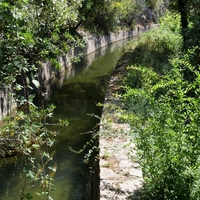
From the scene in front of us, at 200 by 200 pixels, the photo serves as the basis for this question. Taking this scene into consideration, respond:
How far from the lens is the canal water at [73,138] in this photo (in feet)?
17.5

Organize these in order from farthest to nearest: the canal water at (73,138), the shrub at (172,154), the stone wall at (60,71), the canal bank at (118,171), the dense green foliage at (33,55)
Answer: the stone wall at (60,71) → the canal water at (73,138) → the canal bank at (118,171) → the shrub at (172,154) → the dense green foliage at (33,55)

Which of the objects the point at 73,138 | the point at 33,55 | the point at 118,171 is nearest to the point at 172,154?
the point at 118,171

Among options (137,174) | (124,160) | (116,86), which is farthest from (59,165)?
(116,86)

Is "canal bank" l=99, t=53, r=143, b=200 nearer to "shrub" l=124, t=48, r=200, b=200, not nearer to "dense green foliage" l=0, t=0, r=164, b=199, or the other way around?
"shrub" l=124, t=48, r=200, b=200

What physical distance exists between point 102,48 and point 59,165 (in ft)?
61.0

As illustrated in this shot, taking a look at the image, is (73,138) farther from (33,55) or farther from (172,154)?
(172,154)

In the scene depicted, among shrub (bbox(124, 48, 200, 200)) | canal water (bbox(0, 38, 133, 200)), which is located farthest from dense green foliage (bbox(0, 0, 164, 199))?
shrub (bbox(124, 48, 200, 200))

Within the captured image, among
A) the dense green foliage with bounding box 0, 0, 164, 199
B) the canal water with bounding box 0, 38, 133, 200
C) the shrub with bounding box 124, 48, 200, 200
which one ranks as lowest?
the canal water with bounding box 0, 38, 133, 200

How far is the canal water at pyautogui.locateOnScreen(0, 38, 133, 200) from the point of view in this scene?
533cm

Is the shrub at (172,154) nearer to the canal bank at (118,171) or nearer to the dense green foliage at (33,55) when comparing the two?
the canal bank at (118,171)

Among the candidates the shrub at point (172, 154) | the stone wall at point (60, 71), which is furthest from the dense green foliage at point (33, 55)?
the shrub at point (172, 154)

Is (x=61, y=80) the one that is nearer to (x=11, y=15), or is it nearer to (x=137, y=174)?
(x=137, y=174)

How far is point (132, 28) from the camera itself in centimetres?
3506

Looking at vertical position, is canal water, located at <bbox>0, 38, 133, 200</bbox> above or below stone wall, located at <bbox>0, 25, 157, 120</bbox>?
below
